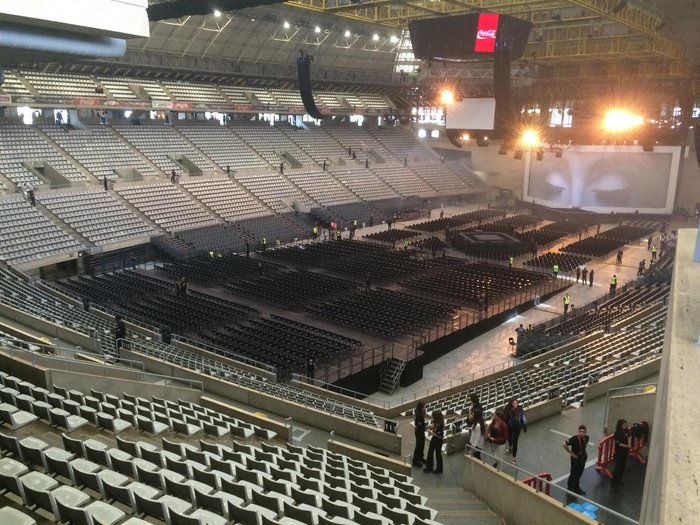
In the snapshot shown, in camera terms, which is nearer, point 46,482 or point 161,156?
point 46,482

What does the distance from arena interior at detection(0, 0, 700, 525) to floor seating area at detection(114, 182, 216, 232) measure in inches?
8.1

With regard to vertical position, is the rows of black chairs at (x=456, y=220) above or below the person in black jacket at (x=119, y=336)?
below

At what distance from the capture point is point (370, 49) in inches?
1892

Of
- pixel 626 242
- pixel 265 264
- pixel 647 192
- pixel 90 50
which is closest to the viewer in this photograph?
pixel 90 50

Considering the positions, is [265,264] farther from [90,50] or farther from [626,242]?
[626,242]

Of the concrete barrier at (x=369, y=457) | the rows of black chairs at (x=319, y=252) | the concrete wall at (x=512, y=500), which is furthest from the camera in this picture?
the rows of black chairs at (x=319, y=252)

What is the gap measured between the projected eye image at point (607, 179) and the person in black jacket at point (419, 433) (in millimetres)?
41961

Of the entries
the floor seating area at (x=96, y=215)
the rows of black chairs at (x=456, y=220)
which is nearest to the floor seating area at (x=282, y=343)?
the floor seating area at (x=96, y=215)

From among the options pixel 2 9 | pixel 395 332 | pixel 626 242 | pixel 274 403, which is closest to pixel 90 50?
pixel 2 9

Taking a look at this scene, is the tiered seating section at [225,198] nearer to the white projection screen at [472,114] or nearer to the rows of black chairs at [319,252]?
the rows of black chairs at [319,252]

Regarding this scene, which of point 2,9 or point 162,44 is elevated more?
point 162,44

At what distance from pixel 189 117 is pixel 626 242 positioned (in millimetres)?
33995

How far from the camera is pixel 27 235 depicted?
2564 centimetres

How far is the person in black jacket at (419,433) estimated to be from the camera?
31.2 ft
